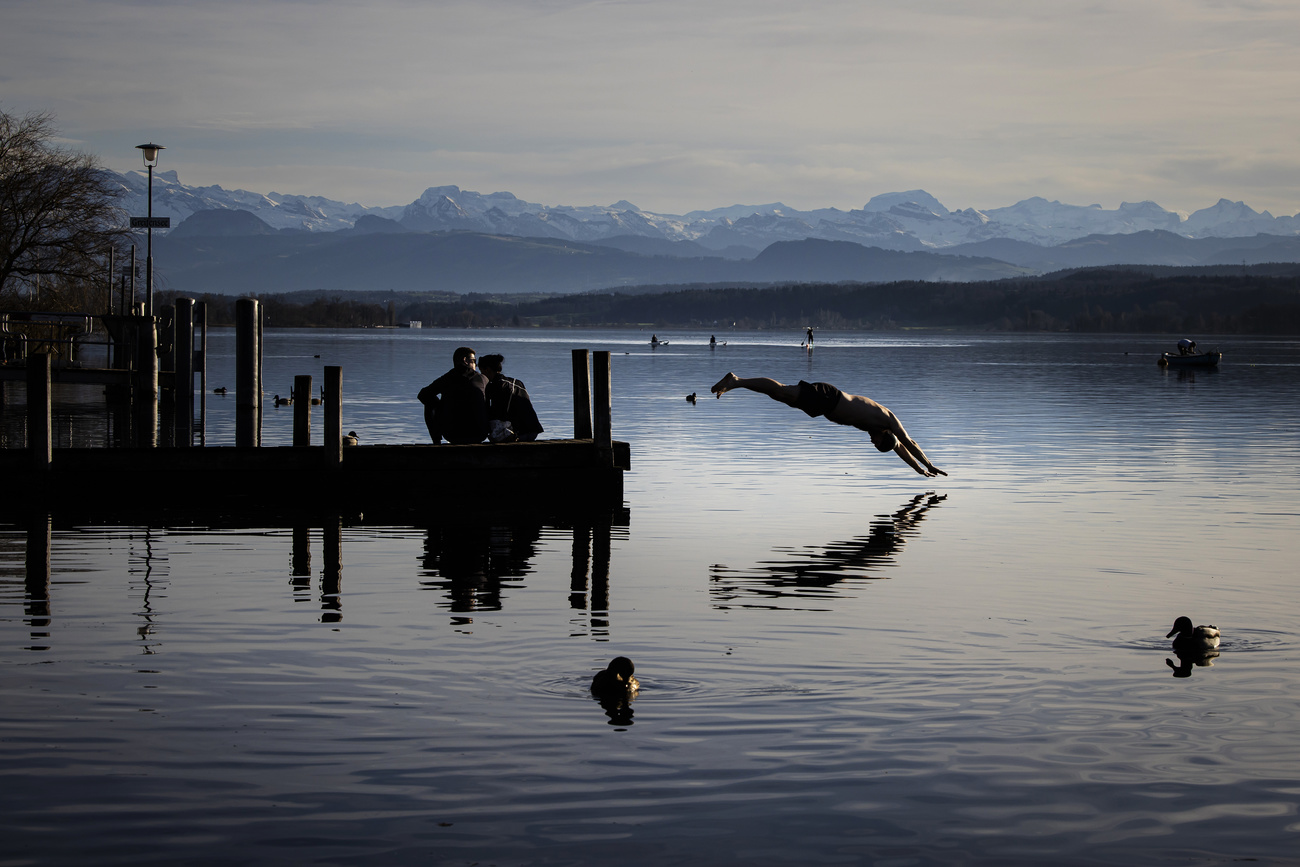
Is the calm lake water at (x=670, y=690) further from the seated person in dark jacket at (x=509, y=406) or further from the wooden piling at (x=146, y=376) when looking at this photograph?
the wooden piling at (x=146, y=376)

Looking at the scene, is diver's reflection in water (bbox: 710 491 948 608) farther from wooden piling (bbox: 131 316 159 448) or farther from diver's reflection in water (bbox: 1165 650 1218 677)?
wooden piling (bbox: 131 316 159 448)

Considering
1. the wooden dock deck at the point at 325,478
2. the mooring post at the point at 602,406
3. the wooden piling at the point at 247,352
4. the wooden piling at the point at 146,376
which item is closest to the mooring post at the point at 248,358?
the wooden piling at the point at 247,352

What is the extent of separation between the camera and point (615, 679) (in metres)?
10.0

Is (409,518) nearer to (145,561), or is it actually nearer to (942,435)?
(145,561)

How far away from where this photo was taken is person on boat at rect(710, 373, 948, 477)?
68.9ft

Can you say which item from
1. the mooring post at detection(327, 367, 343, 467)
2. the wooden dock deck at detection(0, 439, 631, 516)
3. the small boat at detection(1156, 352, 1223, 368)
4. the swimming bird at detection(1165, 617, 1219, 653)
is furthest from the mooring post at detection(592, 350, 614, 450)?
the small boat at detection(1156, 352, 1223, 368)

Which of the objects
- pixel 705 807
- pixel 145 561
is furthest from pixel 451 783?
pixel 145 561

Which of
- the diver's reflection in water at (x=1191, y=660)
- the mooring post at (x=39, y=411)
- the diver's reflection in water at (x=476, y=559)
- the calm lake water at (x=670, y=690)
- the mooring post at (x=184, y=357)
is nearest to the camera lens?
the calm lake water at (x=670, y=690)

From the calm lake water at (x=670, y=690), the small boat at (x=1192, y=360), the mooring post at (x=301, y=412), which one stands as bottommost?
the calm lake water at (x=670, y=690)

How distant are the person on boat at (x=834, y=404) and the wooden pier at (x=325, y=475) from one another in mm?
2315

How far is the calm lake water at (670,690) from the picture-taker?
7.65m

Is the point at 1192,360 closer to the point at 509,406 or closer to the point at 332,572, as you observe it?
the point at 509,406

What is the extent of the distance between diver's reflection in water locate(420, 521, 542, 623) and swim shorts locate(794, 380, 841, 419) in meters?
4.74

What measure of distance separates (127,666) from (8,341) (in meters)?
40.0
